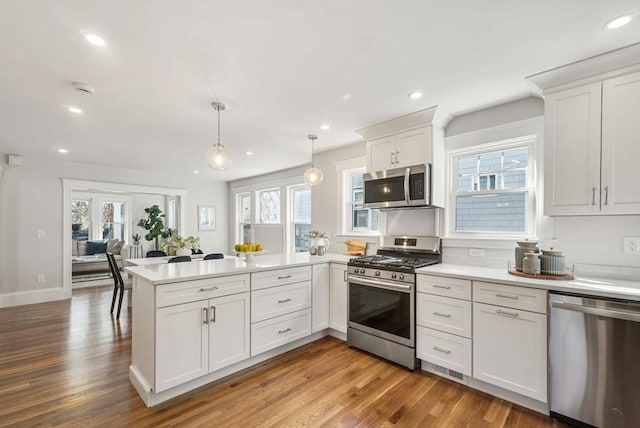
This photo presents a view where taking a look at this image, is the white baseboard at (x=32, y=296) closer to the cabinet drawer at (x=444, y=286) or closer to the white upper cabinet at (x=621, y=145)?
the cabinet drawer at (x=444, y=286)

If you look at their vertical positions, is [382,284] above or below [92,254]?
above

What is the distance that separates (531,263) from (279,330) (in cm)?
231

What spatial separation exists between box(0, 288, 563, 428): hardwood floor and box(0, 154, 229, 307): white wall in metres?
2.22

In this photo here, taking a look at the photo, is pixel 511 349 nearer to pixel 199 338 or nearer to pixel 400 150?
pixel 400 150

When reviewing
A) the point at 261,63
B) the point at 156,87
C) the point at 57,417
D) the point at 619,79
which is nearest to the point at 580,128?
the point at 619,79

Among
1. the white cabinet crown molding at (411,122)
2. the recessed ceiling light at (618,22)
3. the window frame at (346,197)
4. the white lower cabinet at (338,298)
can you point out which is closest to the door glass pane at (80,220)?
the window frame at (346,197)

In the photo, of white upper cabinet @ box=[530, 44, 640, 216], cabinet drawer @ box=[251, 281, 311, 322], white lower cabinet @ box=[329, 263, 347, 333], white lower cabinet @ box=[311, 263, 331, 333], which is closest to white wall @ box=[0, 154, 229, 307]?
cabinet drawer @ box=[251, 281, 311, 322]

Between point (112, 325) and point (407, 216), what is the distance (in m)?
4.08

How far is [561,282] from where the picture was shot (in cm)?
207

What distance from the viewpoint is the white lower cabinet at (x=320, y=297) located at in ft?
10.8

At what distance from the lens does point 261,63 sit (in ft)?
6.84

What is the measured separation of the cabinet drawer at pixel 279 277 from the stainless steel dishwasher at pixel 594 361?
2.14 meters

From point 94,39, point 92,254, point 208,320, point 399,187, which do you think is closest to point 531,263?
point 399,187

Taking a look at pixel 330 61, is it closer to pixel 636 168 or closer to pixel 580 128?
pixel 580 128
